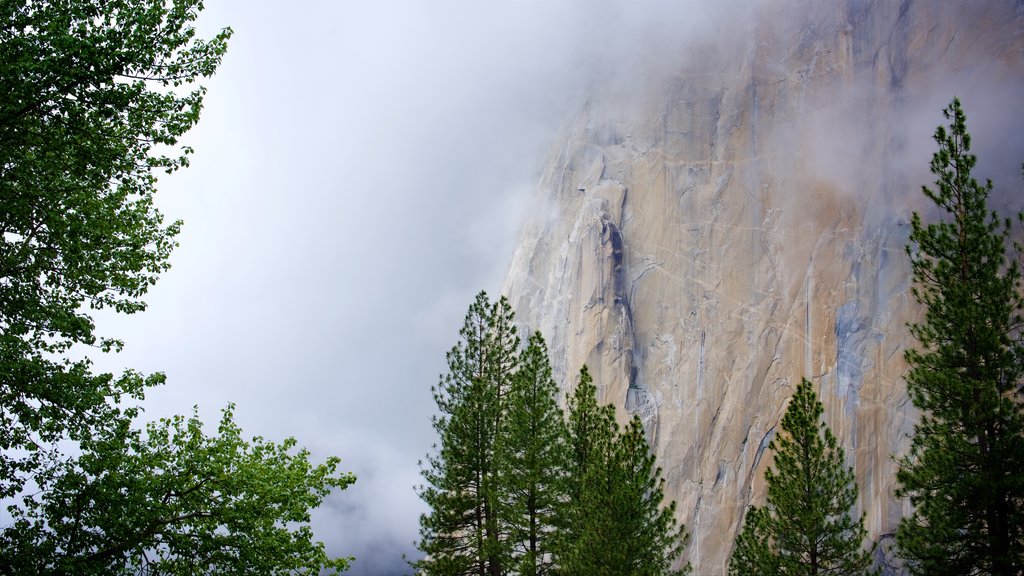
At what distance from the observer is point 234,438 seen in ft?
29.0

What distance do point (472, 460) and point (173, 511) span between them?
16698mm

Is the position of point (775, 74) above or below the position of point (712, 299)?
above

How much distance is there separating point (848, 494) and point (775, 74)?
142 feet

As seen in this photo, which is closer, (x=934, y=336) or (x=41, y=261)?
(x=41, y=261)

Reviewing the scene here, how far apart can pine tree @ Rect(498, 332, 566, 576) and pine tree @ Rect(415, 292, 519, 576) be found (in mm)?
587

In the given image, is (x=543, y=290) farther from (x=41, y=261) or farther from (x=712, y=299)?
(x=41, y=261)

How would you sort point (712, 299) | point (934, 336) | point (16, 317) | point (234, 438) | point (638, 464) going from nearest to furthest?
1. point (16, 317)
2. point (234, 438)
3. point (934, 336)
4. point (638, 464)
5. point (712, 299)

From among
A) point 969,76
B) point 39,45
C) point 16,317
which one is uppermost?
point 969,76

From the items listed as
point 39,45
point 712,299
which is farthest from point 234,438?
point 712,299

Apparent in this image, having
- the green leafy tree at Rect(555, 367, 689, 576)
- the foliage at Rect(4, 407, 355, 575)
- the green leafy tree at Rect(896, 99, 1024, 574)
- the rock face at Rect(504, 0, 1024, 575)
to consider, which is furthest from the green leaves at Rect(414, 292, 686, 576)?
the rock face at Rect(504, 0, 1024, 575)

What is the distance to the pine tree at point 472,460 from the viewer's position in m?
22.8

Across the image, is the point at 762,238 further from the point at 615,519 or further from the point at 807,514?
the point at 615,519

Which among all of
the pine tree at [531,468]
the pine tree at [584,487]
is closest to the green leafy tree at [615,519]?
the pine tree at [584,487]

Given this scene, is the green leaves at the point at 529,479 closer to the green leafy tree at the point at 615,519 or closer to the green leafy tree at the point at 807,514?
the green leafy tree at the point at 615,519
